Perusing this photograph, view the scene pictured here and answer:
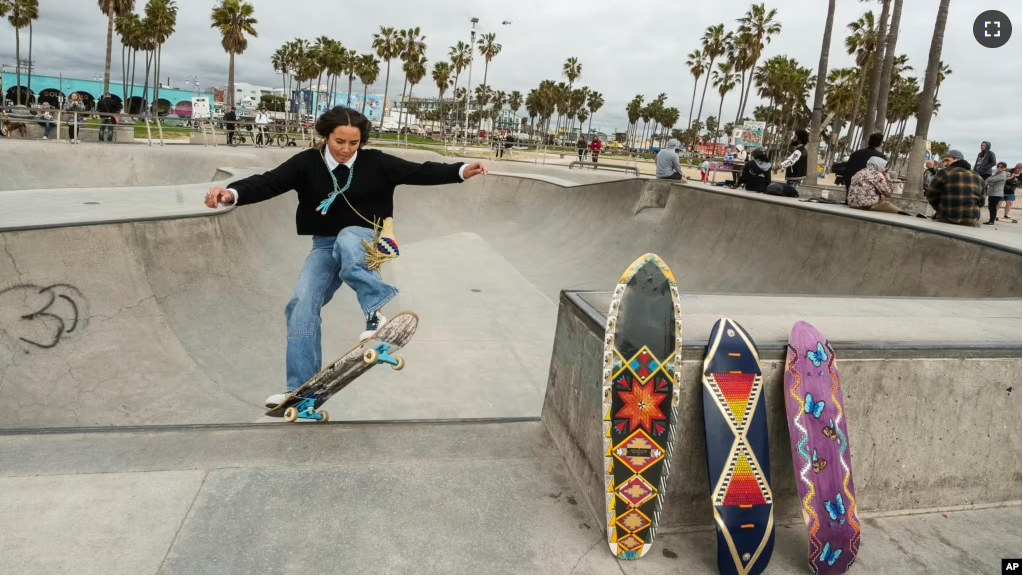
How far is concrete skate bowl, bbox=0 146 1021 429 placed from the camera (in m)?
5.29

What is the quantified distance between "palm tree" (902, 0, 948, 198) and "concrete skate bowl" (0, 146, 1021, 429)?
189 inches

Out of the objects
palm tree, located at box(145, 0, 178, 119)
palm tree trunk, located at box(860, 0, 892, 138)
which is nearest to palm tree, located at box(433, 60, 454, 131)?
palm tree, located at box(145, 0, 178, 119)

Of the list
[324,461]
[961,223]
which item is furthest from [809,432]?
[961,223]

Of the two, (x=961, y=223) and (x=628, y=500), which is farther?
(x=961, y=223)

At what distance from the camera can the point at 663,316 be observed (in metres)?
2.64

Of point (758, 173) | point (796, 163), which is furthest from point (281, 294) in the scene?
point (796, 163)

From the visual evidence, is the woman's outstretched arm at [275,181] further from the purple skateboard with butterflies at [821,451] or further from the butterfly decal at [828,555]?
the butterfly decal at [828,555]

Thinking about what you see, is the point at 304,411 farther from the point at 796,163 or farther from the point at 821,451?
the point at 796,163

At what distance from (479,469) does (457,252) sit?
1115 cm

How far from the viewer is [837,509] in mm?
2586

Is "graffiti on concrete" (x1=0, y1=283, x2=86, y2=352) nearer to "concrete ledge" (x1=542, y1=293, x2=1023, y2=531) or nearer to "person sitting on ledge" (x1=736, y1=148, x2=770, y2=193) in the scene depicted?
"concrete ledge" (x1=542, y1=293, x2=1023, y2=531)

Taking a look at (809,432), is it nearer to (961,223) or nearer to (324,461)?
(324,461)

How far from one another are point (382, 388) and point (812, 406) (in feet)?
15.6

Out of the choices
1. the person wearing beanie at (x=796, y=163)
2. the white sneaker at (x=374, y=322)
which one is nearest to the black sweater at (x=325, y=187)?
the white sneaker at (x=374, y=322)
